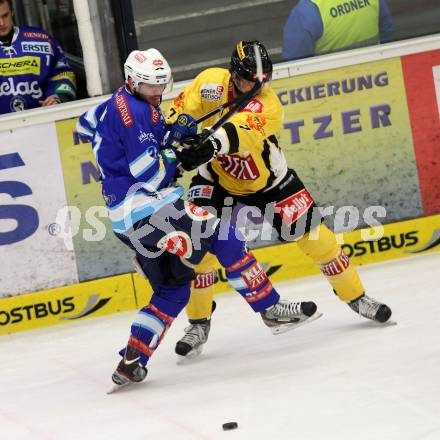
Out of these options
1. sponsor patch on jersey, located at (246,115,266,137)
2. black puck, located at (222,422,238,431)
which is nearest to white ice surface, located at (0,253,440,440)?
black puck, located at (222,422,238,431)

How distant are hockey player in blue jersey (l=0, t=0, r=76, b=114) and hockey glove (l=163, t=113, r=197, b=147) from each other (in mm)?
1519

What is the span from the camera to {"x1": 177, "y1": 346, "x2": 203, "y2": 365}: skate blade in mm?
4371

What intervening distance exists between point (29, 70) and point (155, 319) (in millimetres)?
2149

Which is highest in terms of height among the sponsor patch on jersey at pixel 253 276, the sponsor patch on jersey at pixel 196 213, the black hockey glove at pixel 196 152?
the black hockey glove at pixel 196 152

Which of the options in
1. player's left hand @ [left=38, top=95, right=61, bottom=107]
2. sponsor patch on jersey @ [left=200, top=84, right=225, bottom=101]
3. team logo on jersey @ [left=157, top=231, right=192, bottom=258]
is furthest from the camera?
player's left hand @ [left=38, top=95, right=61, bottom=107]

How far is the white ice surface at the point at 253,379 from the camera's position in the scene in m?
3.23

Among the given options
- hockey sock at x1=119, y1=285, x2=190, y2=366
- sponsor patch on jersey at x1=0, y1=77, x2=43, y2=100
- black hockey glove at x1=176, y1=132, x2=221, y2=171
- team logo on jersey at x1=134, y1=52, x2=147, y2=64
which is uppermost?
sponsor patch on jersey at x1=0, y1=77, x2=43, y2=100

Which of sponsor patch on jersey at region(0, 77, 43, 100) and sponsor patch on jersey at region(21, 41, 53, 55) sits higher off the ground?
sponsor patch on jersey at region(21, 41, 53, 55)

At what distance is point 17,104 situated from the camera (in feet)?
18.3

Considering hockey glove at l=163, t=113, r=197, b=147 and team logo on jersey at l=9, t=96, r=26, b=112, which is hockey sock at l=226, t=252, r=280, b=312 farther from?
team logo on jersey at l=9, t=96, r=26, b=112

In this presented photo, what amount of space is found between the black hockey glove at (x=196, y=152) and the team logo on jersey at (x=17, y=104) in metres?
1.86

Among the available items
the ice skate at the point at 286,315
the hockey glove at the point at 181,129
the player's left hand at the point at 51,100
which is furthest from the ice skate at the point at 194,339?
the player's left hand at the point at 51,100

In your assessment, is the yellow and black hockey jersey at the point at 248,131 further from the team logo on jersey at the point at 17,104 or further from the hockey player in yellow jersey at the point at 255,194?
the team logo on jersey at the point at 17,104

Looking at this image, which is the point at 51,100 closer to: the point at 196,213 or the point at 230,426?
the point at 196,213
